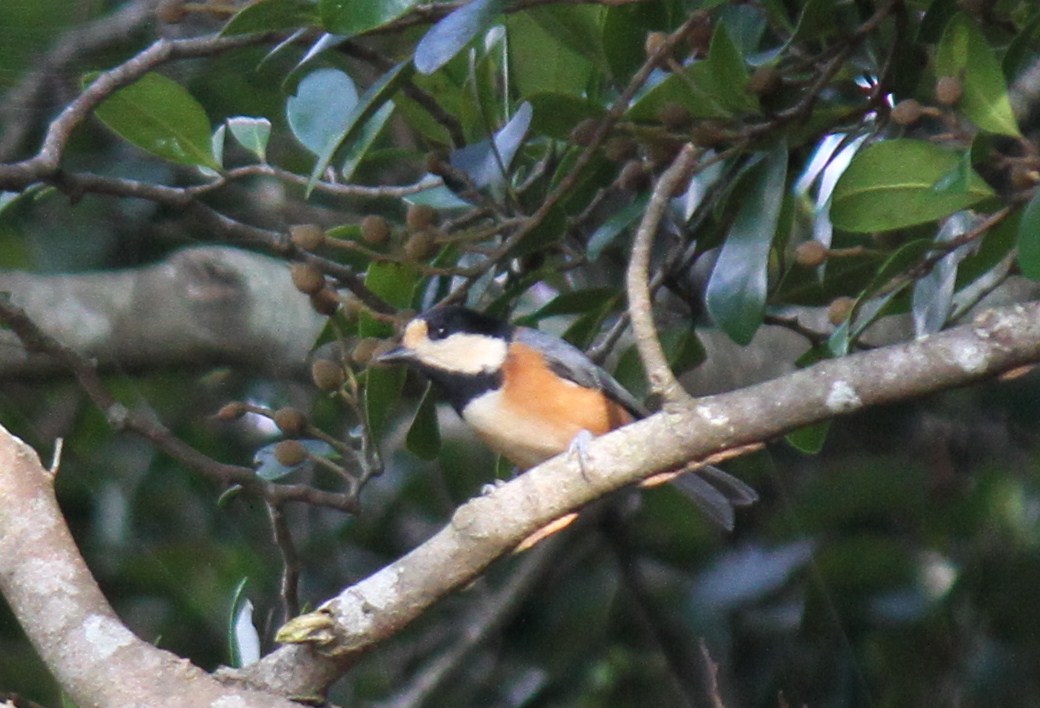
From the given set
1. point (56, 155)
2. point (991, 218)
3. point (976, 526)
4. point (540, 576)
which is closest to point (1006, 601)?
point (976, 526)

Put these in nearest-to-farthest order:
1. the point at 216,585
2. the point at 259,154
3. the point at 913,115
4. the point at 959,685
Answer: the point at 913,115, the point at 259,154, the point at 959,685, the point at 216,585

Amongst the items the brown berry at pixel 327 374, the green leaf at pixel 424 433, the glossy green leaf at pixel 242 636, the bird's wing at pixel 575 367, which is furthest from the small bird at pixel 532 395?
the glossy green leaf at pixel 242 636

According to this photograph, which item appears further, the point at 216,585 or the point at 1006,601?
the point at 216,585

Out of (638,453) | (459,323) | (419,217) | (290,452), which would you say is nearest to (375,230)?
(419,217)

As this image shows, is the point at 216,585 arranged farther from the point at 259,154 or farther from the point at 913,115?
the point at 913,115

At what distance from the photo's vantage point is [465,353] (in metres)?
3.15

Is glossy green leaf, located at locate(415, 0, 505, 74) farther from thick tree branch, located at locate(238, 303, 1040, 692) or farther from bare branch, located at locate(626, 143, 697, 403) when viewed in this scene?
thick tree branch, located at locate(238, 303, 1040, 692)

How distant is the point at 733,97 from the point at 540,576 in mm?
1730

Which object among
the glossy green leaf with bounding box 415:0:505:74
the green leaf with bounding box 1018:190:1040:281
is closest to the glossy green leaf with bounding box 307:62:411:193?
the glossy green leaf with bounding box 415:0:505:74

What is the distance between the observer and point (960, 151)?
2418mm

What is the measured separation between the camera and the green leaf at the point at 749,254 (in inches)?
97.2

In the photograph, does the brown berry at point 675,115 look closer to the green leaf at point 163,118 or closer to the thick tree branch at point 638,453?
the thick tree branch at point 638,453

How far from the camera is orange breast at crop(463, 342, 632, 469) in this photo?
312 cm

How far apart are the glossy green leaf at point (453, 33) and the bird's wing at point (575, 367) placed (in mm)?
998
